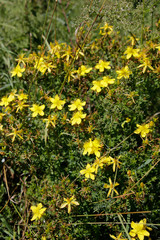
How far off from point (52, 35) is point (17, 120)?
2.18 meters

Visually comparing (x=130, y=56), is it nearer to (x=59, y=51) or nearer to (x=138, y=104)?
(x=138, y=104)

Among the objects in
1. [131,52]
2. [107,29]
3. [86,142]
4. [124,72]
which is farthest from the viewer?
[107,29]

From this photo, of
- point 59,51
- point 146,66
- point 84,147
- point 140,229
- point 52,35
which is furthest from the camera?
point 52,35

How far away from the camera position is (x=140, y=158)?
209 cm

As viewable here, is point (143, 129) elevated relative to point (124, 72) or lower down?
lower down

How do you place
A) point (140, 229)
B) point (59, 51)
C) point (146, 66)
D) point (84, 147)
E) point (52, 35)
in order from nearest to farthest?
point (140, 229)
point (84, 147)
point (146, 66)
point (59, 51)
point (52, 35)

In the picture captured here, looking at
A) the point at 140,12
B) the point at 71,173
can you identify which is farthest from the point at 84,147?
the point at 140,12

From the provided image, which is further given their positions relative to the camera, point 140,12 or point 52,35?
point 52,35

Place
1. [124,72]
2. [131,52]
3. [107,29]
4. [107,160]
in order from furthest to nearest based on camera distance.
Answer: [107,29]
[131,52]
[124,72]
[107,160]

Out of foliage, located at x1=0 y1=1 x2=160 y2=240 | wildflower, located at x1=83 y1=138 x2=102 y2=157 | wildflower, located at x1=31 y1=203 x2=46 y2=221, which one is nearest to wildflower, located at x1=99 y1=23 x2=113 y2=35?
foliage, located at x1=0 y1=1 x2=160 y2=240

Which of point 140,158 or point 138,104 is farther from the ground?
point 138,104

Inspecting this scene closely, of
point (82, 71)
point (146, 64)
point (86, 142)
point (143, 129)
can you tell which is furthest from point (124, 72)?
point (86, 142)

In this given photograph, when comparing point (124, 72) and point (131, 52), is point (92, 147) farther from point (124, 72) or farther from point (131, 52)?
point (131, 52)

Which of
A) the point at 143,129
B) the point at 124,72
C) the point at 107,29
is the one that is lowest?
the point at 143,129
